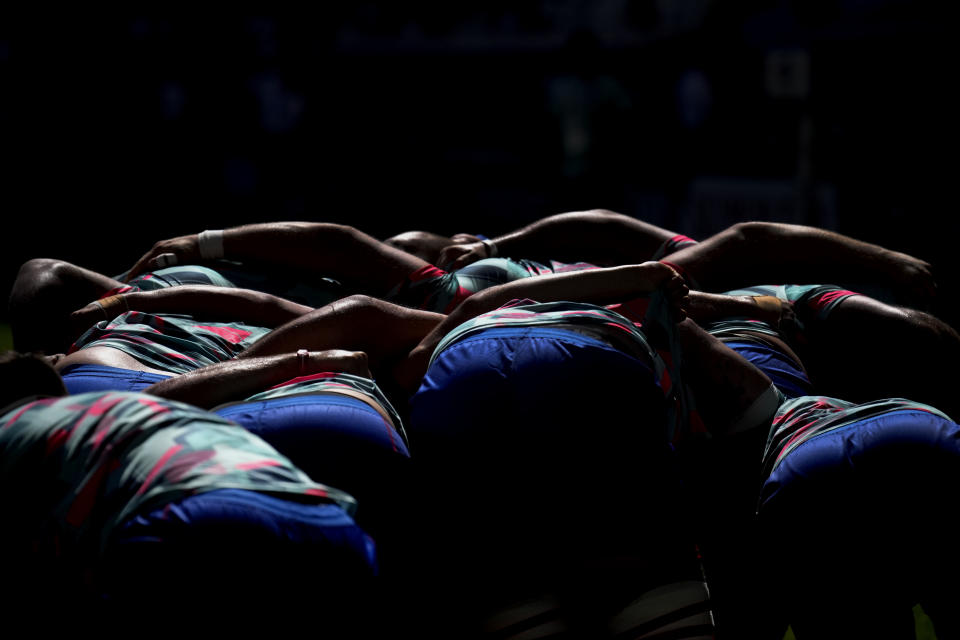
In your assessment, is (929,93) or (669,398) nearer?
(669,398)

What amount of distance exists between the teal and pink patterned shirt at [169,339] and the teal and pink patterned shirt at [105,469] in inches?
36.8

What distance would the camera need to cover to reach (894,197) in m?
5.77

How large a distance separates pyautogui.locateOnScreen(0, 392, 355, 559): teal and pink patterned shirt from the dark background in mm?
4963

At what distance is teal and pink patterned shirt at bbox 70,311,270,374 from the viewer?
2170mm

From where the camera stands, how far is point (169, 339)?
226 cm

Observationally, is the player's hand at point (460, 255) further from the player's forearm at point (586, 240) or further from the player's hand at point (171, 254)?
the player's hand at point (171, 254)

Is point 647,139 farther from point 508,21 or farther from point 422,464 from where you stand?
point 422,464

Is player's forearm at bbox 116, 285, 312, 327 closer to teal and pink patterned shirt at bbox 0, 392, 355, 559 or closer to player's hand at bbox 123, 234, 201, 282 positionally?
player's hand at bbox 123, 234, 201, 282

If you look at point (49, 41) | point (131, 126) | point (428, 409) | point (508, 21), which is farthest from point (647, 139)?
point (428, 409)

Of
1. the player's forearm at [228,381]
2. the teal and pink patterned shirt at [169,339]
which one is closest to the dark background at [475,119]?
the teal and pink patterned shirt at [169,339]

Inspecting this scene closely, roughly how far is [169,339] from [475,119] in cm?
662

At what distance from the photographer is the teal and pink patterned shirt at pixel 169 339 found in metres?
2.17

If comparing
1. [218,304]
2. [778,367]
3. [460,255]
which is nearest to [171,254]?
[218,304]

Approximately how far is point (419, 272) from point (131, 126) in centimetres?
668
